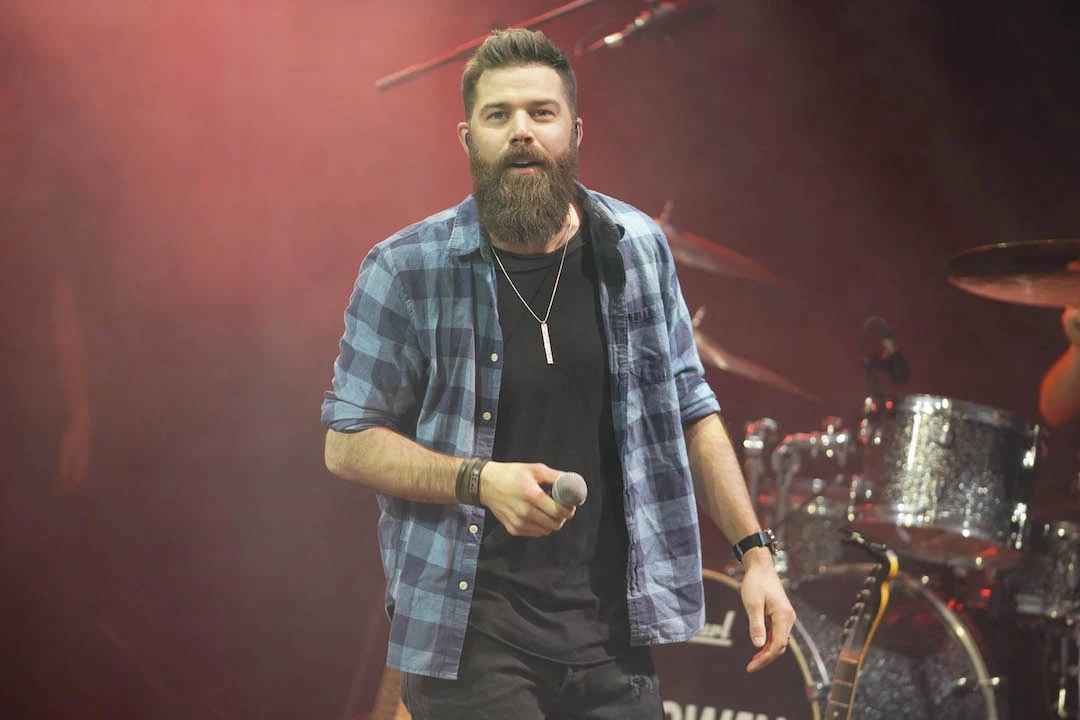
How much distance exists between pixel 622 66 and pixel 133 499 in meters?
2.71

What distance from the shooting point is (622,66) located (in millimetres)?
4199

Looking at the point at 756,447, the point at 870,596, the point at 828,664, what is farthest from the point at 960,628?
the point at 756,447

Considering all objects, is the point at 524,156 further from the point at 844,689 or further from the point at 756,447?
the point at 756,447

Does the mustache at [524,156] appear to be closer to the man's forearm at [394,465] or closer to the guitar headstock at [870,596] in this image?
the man's forearm at [394,465]

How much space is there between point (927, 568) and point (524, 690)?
261cm

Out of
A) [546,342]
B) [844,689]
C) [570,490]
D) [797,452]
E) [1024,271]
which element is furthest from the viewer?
[797,452]

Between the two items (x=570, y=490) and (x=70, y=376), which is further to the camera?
(x=70, y=376)

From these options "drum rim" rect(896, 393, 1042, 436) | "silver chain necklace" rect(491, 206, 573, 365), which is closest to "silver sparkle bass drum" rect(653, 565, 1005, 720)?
"drum rim" rect(896, 393, 1042, 436)

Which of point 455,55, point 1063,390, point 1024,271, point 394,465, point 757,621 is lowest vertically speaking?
point 757,621

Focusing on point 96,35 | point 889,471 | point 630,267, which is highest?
point 96,35

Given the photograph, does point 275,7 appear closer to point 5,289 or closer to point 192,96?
point 192,96

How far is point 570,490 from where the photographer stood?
1.45m

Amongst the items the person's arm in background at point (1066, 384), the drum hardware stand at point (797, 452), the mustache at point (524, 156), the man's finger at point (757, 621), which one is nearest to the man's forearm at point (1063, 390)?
the person's arm in background at point (1066, 384)

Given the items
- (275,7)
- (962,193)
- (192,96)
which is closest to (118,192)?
(192,96)
